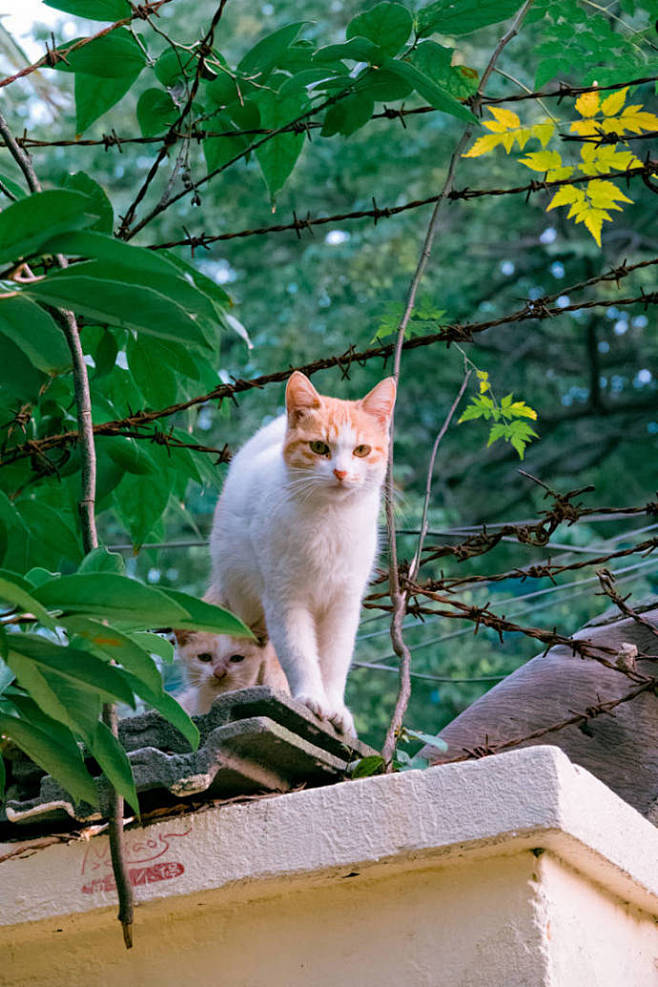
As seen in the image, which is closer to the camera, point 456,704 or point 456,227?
point 456,704

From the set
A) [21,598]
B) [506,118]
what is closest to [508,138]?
[506,118]

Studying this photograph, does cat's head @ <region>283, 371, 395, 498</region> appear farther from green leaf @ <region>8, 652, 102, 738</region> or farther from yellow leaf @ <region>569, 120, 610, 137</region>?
green leaf @ <region>8, 652, 102, 738</region>

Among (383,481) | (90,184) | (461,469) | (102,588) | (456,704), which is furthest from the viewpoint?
(461,469)

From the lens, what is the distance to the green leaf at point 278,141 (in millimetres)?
1694

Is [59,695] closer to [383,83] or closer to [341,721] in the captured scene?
[341,721]

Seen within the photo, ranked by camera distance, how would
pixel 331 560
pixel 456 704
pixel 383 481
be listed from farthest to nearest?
pixel 456 704, pixel 383 481, pixel 331 560

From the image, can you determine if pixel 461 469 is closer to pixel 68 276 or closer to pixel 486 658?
pixel 486 658

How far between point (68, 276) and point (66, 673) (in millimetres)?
332

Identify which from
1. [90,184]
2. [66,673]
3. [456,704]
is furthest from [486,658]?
[66,673]

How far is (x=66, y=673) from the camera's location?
979 mm

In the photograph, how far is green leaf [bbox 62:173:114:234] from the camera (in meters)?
1.49

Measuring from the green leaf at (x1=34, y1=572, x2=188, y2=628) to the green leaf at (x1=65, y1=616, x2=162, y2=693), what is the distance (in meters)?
0.02

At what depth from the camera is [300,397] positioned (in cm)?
223

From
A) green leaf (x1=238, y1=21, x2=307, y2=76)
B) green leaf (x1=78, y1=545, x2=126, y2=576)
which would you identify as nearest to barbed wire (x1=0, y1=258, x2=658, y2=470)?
green leaf (x1=238, y1=21, x2=307, y2=76)
